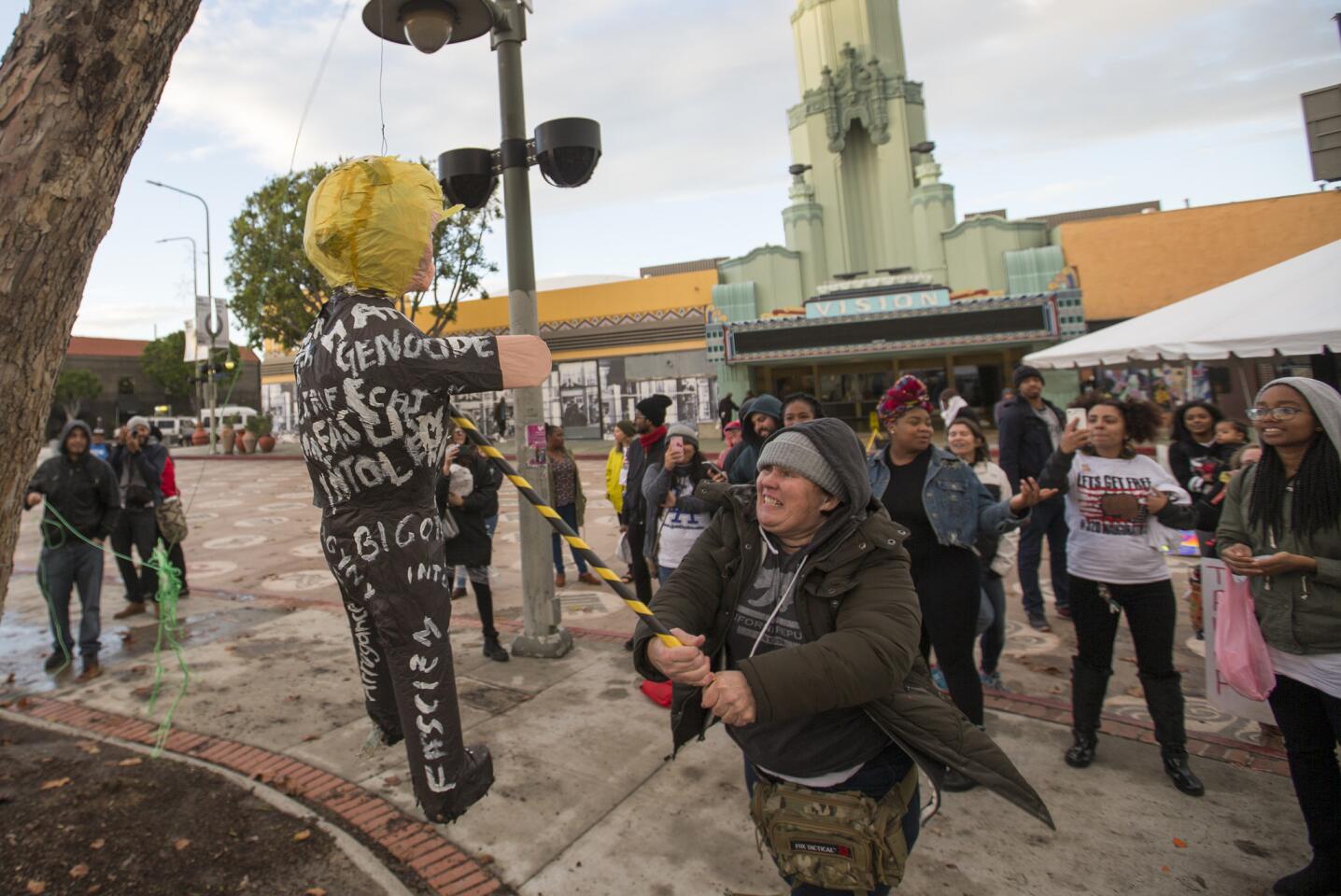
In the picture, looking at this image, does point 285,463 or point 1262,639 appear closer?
point 1262,639

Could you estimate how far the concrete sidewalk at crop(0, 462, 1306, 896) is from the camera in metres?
2.74

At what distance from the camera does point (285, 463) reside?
2367cm

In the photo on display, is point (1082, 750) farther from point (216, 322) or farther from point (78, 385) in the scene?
point (78, 385)

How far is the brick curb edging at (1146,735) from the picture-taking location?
345cm

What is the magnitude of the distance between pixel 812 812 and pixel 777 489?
0.80m

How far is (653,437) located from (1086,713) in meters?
3.06

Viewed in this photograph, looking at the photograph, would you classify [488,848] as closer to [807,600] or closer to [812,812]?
[812,812]

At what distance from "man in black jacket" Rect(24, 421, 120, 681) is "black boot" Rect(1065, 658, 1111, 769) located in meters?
6.21

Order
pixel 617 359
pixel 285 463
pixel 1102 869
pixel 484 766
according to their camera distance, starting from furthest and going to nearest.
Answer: pixel 617 359 < pixel 285 463 < pixel 1102 869 < pixel 484 766

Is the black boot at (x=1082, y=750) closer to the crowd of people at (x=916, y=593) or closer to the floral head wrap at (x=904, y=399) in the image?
the crowd of people at (x=916, y=593)

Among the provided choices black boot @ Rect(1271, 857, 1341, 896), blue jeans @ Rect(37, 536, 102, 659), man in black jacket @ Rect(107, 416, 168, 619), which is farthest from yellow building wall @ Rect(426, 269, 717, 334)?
black boot @ Rect(1271, 857, 1341, 896)

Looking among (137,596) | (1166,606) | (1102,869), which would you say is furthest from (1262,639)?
(137,596)

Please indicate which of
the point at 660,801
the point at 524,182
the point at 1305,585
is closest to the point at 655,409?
the point at 524,182

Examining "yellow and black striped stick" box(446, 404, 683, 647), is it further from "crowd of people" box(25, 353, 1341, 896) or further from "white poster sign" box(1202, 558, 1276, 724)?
"white poster sign" box(1202, 558, 1276, 724)
